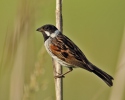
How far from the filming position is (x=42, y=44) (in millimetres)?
4449

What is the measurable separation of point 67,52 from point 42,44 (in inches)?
48.1

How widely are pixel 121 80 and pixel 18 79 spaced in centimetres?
56

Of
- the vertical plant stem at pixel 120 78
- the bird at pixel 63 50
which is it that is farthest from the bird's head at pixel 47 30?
the vertical plant stem at pixel 120 78

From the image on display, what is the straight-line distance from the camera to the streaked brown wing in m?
3.17

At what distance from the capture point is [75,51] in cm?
324

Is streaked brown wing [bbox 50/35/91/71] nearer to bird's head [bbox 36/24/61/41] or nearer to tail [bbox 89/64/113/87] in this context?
bird's head [bbox 36/24/61/41]

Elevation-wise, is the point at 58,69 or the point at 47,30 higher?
the point at 47,30

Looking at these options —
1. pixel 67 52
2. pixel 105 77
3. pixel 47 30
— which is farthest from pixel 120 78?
pixel 47 30

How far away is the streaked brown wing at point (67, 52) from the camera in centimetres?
317

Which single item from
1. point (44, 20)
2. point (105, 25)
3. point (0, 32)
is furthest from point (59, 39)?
point (105, 25)

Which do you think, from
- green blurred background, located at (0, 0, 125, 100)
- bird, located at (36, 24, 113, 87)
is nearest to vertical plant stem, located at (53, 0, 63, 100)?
green blurred background, located at (0, 0, 125, 100)

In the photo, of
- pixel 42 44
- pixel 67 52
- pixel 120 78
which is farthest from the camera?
pixel 42 44

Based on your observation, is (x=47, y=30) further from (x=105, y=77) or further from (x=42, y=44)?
(x=42, y=44)

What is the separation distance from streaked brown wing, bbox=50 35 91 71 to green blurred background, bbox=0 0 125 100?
0.49 ft
